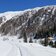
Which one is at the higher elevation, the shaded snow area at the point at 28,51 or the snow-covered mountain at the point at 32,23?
the snow-covered mountain at the point at 32,23

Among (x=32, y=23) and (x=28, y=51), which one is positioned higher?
(x=32, y=23)

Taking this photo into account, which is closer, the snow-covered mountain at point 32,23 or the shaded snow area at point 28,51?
the shaded snow area at point 28,51

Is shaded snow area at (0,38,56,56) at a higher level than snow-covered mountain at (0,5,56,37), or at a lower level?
lower

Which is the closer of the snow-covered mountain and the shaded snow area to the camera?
the shaded snow area

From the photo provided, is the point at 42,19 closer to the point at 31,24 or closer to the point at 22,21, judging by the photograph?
the point at 31,24

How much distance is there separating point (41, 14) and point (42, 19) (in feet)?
19.2

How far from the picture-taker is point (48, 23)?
5531 inches

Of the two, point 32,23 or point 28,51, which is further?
point 32,23

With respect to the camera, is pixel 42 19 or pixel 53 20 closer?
pixel 53 20

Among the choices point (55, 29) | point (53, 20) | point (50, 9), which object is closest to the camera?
point (55, 29)

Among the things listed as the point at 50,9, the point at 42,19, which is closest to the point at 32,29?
the point at 42,19

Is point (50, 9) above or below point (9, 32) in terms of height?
above

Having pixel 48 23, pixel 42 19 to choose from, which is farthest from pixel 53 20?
pixel 42 19

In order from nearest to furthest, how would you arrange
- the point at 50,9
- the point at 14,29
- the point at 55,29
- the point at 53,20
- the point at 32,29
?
the point at 55,29 < the point at 53,20 < the point at 32,29 < the point at 50,9 < the point at 14,29
